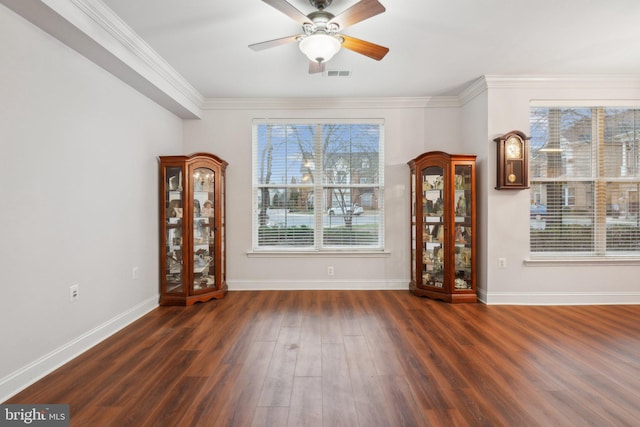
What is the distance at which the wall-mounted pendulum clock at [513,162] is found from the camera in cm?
382

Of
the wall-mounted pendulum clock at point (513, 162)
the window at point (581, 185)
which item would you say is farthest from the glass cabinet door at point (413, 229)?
the window at point (581, 185)

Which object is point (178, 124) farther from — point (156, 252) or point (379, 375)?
point (379, 375)

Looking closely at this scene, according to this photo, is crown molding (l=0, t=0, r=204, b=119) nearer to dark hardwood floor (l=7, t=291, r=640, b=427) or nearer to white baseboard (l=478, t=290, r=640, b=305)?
dark hardwood floor (l=7, t=291, r=640, b=427)

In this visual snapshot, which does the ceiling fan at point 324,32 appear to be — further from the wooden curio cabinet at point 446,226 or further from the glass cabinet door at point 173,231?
the glass cabinet door at point 173,231

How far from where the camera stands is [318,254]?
4641 millimetres

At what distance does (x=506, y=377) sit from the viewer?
225cm

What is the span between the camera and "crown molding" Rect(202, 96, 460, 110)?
456cm

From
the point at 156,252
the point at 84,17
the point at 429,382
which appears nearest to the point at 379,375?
the point at 429,382

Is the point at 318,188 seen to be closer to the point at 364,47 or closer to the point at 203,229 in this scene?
the point at 203,229

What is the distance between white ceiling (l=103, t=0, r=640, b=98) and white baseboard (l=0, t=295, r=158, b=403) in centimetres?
268

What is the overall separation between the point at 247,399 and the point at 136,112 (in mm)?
3147

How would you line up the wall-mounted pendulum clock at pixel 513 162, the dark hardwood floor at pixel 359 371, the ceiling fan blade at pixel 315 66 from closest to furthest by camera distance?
1. the dark hardwood floor at pixel 359 371
2. the ceiling fan blade at pixel 315 66
3. the wall-mounted pendulum clock at pixel 513 162

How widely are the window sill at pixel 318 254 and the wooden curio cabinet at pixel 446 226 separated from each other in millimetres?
633

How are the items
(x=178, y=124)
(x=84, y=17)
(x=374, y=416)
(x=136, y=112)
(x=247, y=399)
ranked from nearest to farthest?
(x=374, y=416) < (x=247, y=399) < (x=84, y=17) < (x=136, y=112) < (x=178, y=124)
